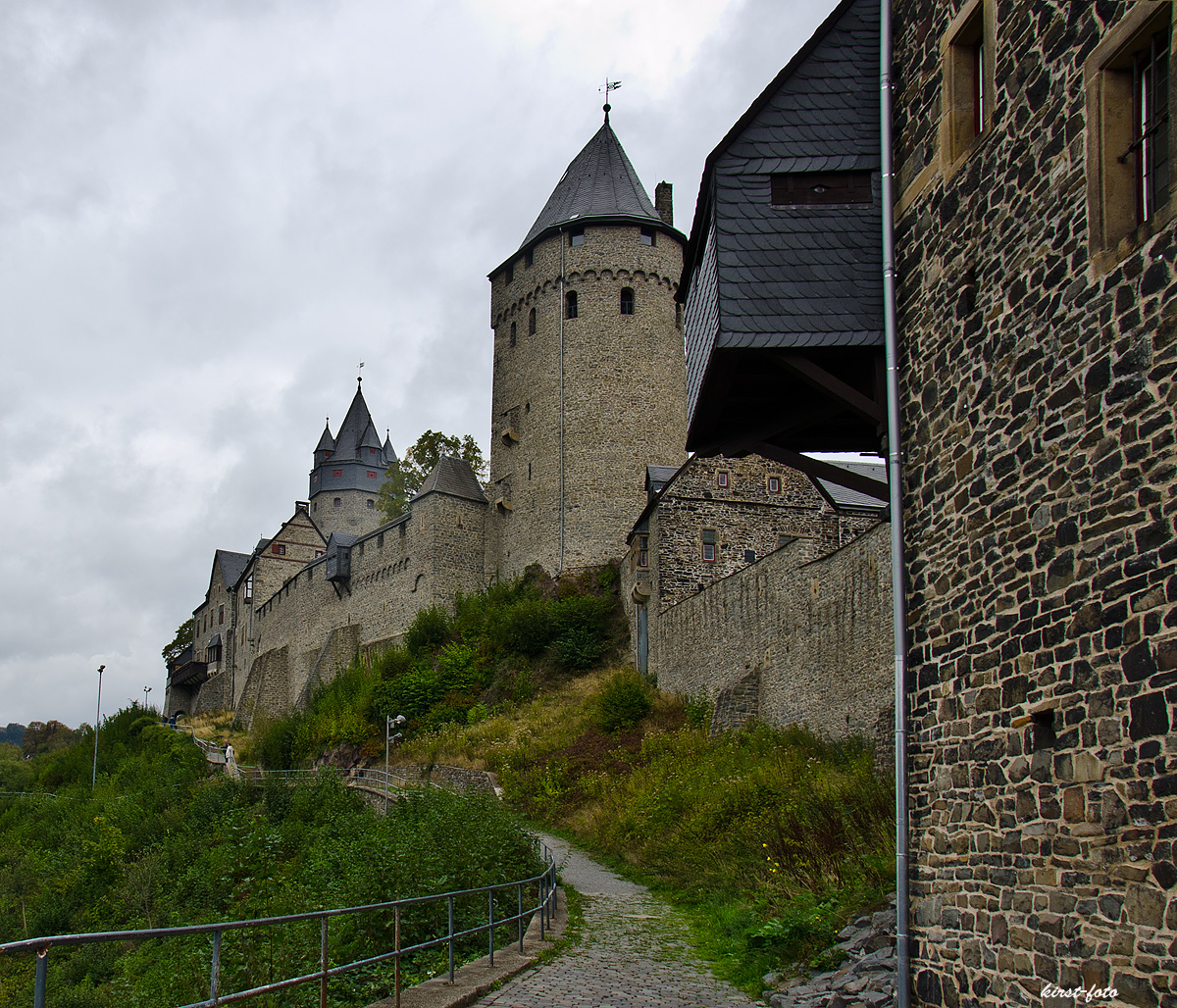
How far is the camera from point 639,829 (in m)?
17.1

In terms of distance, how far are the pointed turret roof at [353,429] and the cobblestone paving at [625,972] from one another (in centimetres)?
7317

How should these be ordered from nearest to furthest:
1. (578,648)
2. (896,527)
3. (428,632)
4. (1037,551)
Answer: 1. (1037,551)
2. (896,527)
3. (578,648)
4. (428,632)

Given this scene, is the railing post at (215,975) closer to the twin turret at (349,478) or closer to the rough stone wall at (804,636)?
the rough stone wall at (804,636)

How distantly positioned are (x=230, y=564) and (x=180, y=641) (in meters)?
17.4

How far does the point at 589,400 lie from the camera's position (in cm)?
3912

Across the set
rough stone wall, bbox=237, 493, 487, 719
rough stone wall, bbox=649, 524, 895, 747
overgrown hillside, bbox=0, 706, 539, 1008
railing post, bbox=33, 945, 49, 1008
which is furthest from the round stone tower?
railing post, bbox=33, 945, 49, 1008

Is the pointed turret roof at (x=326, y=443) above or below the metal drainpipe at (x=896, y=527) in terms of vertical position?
above

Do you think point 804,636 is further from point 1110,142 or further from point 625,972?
point 1110,142

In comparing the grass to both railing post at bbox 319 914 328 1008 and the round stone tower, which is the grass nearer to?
railing post at bbox 319 914 328 1008

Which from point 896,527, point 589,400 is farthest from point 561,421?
point 896,527

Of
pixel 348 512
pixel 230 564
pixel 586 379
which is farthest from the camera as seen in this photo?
pixel 348 512

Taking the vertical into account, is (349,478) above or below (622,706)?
above

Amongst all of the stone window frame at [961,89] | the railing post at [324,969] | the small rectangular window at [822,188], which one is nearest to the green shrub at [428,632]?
the small rectangular window at [822,188]

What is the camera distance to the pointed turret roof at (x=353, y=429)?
8344cm
